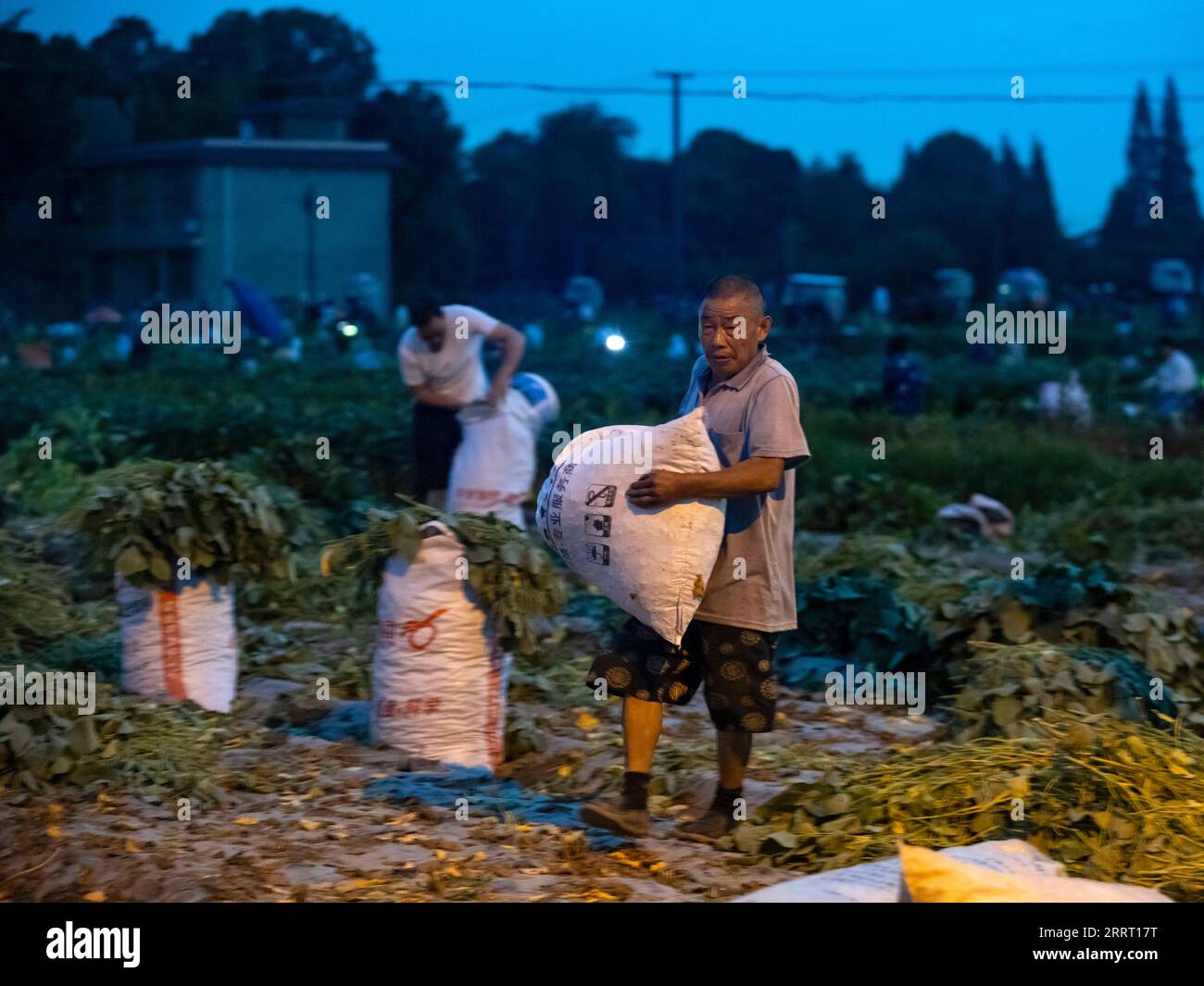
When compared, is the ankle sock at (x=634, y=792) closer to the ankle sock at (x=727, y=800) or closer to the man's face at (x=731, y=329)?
the ankle sock at (x=727, y=800)

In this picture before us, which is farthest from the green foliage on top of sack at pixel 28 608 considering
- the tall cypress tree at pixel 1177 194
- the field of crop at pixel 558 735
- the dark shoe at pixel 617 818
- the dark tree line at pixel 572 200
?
the tall cypress tree at pixel 1177 194

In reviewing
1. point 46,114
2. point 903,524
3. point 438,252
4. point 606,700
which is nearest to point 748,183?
point 438,252

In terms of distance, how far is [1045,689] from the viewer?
548cm

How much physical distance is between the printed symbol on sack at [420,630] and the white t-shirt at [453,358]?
3142 mm

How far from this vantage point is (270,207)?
1874 inches

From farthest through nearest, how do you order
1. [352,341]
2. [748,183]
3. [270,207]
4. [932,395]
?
[748,183]
[270,207]
[352,341]
[932,395]

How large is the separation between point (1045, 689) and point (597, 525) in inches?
77.1

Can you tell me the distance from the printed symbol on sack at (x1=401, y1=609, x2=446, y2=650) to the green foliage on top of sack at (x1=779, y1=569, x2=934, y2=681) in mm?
2221

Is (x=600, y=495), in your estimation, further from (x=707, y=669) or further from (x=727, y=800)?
(x=727, y=800)

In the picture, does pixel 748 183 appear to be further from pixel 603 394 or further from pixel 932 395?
pixel 603 394

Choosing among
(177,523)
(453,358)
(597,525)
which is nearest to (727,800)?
(597,525)

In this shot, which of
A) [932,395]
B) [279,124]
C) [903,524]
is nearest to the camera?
[903,524]

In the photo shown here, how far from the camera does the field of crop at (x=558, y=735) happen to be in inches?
171

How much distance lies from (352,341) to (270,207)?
65.8 feet
